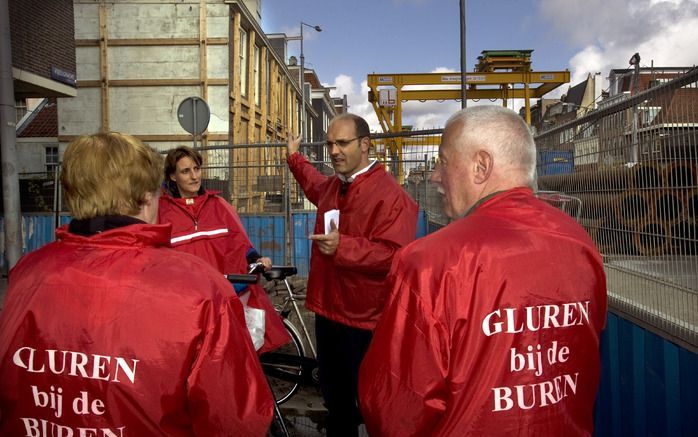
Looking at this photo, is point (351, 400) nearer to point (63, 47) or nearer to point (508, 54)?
point (63, 47)

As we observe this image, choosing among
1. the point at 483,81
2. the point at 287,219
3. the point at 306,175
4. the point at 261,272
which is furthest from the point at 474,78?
the point at 261,272

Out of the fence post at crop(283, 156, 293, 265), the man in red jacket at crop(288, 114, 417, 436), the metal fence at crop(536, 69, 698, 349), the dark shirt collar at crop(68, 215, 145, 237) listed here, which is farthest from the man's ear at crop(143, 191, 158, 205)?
the fence post at crop(283, 156, 293, 265)

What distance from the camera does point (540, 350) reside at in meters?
1.53

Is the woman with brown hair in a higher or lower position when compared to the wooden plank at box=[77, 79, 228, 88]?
lower

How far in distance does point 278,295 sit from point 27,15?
10755 mm

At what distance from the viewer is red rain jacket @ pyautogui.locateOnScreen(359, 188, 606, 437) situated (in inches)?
57.0

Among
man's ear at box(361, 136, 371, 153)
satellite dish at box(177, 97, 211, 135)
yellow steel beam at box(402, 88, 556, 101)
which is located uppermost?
Answer: yellow steel beam at box(402, 88, 556, 101)

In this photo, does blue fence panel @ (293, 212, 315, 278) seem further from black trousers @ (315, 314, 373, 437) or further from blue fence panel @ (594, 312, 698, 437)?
blue fence panel @ (594, 312, 698, 437)

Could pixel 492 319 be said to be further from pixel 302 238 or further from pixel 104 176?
pixel 302 238

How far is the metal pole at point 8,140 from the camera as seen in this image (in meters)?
6.08

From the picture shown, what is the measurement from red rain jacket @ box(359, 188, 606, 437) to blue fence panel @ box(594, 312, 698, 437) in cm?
A: 108

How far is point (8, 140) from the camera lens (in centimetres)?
620

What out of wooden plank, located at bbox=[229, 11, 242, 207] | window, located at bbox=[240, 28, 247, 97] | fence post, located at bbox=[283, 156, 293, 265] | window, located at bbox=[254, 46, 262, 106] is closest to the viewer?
fence post, located at bbox=[283, 156, 293, 265]

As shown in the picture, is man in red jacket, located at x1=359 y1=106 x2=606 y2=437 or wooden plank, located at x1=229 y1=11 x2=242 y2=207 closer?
man in red jacket, located at x1=359 y1=106 x2=606 y2=437
